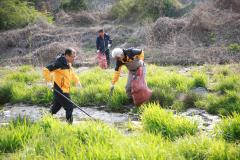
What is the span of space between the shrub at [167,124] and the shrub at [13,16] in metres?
19.3

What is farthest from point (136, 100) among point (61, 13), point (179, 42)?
point (61, 13)

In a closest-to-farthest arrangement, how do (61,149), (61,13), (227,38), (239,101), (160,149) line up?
(160,149) < (61,149) < (239,101) < (227,38) < (61,13)

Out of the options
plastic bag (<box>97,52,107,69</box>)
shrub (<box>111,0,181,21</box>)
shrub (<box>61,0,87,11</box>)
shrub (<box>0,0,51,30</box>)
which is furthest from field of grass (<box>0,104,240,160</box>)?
shrub (<box>61,0,87,11</box>)

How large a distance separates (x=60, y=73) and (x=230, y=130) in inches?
144

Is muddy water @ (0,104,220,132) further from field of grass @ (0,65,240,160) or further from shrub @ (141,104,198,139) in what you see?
shrub @ (141,104,198,139)

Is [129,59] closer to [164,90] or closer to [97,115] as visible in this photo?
[164,90]

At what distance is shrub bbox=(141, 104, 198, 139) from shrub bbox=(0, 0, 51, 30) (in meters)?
19.3

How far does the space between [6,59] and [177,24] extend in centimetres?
858

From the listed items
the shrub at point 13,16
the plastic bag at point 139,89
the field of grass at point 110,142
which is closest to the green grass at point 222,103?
the plastic bag at point 139,89

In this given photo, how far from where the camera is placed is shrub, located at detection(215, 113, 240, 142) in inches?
213

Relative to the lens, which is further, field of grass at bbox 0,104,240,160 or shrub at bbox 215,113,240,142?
shrub at bbox 215,113,240,142

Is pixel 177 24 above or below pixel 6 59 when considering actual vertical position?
above

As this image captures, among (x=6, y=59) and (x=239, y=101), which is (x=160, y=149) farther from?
(x=6, y=59)

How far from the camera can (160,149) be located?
185 inches
